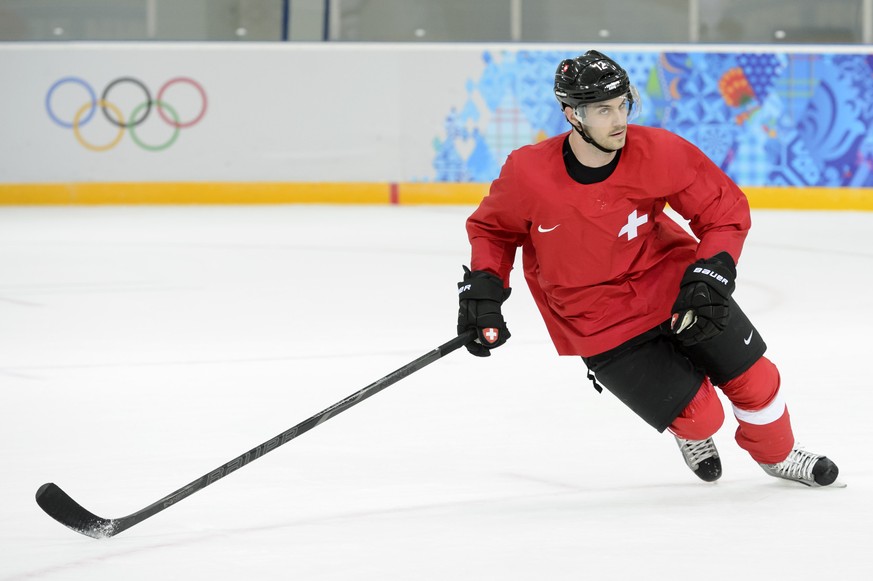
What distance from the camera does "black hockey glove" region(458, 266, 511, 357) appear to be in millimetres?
2562

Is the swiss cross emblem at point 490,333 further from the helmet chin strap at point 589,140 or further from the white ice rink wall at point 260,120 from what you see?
the white ice rink wall at point 260,120

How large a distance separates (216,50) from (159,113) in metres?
0.69

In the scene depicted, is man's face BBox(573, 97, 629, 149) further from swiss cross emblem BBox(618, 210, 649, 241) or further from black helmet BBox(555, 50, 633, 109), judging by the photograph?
swiss cross emblem BBox(618, 210, 649, 241)

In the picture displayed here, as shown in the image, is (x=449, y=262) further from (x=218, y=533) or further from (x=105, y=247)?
(x=218, y=533)

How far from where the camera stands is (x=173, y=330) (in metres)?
4.82

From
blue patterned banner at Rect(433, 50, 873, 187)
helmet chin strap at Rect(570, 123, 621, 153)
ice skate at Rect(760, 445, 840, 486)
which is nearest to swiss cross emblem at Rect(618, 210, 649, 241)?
helmet chin strap at Rect(570, 123, 621, 153)

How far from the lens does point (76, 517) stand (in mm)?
2371

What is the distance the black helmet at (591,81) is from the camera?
2486mm

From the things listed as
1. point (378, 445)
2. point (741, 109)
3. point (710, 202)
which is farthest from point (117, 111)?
point (710, 202)

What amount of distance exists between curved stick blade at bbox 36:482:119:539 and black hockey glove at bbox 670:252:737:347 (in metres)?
1.09

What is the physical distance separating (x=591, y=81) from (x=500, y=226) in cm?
35

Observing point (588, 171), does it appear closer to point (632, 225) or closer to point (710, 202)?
point (632, 225)

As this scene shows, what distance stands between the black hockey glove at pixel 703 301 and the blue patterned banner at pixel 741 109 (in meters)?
7.60

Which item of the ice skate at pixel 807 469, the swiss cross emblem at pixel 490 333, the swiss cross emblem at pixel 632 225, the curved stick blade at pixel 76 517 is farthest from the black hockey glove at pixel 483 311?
the curved stick blade at pixel 76 517
